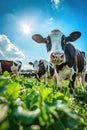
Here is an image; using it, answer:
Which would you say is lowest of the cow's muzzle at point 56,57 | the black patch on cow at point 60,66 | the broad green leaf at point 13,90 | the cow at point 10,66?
the broad green leaf at point 13,90

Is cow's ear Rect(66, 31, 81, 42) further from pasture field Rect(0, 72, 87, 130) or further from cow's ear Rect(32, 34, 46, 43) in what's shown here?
pasture field Rect(0, 72, 87, 130)

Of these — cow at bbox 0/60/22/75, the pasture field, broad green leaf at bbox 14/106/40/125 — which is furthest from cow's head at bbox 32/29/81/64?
cow at bbox 0/60/22/75

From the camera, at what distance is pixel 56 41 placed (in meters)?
8.84

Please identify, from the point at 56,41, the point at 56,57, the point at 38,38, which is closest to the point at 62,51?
the point at 56,57

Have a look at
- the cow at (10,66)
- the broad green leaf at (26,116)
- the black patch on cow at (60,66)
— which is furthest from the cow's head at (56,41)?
the cow at (10,66)

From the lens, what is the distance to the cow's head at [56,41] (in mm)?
7906

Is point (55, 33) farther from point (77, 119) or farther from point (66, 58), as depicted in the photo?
point (77, 119)

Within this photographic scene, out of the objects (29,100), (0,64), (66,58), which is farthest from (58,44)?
(0,64)

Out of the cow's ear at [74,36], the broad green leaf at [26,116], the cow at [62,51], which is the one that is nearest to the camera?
the broad green leaf at [26,116]

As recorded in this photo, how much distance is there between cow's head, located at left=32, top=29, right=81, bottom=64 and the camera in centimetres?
791

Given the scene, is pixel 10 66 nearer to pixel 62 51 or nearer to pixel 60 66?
pixel 60 66

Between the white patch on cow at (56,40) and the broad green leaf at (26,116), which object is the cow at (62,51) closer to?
the white patch on cow at (56,40)

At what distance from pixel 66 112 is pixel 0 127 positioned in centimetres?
39

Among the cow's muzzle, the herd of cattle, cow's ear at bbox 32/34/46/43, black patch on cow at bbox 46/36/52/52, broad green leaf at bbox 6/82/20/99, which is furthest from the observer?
cow's ear at bbox 32/34/46/43
